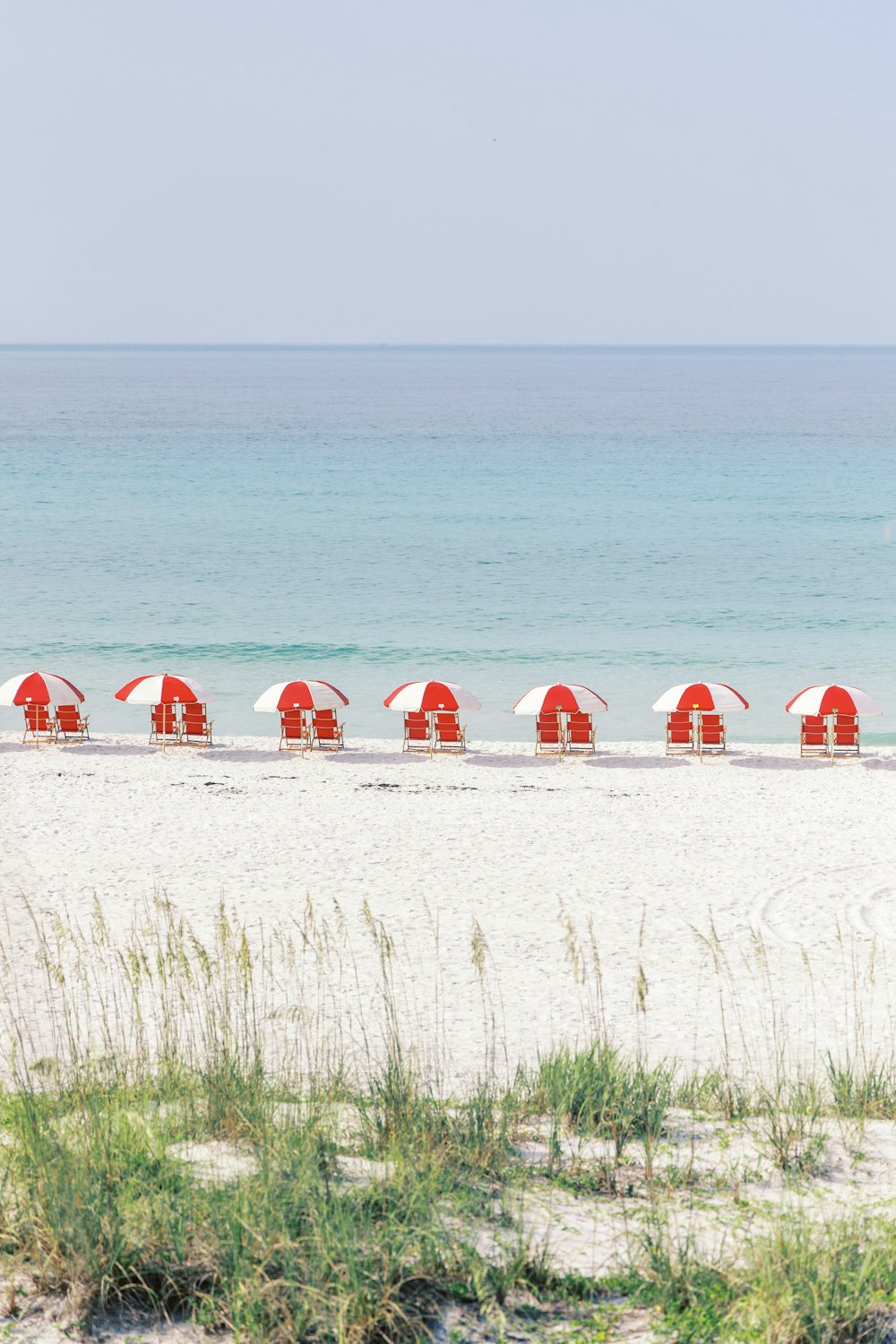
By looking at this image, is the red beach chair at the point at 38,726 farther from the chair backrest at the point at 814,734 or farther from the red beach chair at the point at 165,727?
the chair backrest at the point at 814,734

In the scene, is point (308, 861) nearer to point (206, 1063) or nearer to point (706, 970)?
point (706, 970)

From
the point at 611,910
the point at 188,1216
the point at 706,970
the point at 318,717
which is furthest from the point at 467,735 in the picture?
the point at 188,1216

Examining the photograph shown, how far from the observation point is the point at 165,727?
17.8 metres

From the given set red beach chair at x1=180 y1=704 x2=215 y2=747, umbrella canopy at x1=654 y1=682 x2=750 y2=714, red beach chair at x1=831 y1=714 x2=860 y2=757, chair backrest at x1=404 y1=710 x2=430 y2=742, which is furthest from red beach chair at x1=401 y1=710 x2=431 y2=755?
red beach chair at x1=831 y1=714 x2=860 y2=757

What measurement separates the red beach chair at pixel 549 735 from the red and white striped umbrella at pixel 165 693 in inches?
182

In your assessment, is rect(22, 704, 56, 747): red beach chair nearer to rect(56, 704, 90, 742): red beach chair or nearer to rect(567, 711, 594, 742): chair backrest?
rect(56, 704, 90, 742): red beach chair

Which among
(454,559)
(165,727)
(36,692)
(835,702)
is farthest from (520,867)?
(454,559)

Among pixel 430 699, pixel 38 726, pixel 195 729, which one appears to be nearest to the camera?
pixel 430 699

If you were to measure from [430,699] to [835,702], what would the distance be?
5.33 meters

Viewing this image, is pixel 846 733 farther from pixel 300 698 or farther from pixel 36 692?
pixel 36 692

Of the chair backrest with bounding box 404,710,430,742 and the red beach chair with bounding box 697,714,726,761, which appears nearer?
the red beach chair with bounding box 697,714,726,761

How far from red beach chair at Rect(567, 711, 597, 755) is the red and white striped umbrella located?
16.7ft

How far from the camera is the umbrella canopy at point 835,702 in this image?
16516 mm

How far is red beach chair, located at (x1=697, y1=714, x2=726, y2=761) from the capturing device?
1736 centimetres
